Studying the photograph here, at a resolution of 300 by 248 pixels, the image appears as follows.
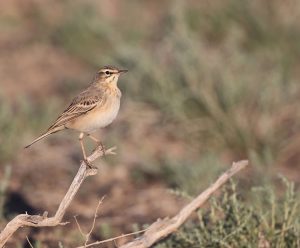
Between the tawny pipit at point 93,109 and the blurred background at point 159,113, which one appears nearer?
the tawny pipit at point 93,109

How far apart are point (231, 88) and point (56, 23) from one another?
5.47 m

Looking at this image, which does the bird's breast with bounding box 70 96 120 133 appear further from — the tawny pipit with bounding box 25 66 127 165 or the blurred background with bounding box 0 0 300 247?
the blurred background with bounding box 0 0 300 247

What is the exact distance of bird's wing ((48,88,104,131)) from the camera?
6.53 meters

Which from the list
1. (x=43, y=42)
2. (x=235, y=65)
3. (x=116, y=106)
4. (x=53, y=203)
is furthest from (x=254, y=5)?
(x=116, y=106)

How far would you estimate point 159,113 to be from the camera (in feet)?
33.9

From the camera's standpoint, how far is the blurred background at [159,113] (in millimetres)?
8375

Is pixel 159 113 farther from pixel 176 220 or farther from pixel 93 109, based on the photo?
pixel 176 220

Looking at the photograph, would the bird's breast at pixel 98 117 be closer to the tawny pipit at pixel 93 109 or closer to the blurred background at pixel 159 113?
the tawny pipit at pixel 93 109

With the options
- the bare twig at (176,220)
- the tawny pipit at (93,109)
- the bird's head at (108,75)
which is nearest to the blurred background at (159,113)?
the tawny pipit at (93,109)

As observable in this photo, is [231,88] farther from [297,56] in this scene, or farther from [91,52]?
[91,52]

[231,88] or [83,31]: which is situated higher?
[83,31]

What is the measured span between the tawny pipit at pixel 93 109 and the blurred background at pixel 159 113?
914mm

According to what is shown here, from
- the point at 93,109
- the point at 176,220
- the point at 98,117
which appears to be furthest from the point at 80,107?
the point at 176,220

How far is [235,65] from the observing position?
1041cm
